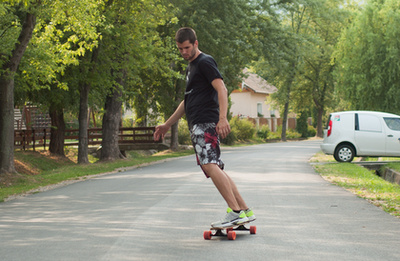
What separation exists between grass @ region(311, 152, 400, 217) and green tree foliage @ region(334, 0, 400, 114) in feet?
48.1

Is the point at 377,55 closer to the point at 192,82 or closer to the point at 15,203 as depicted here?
the point at 15,203

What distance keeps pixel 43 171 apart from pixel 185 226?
19094mm

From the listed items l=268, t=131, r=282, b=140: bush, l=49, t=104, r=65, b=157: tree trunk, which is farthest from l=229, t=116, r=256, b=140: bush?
l=49, t=104, r=65, b=157: tree trunk

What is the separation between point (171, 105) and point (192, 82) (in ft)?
88.4

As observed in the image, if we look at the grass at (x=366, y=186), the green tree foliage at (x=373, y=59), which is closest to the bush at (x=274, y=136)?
the green tree foliage at (x=373, y=59)

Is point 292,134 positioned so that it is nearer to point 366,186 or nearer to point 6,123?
point 6,123

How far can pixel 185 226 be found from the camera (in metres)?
7.43

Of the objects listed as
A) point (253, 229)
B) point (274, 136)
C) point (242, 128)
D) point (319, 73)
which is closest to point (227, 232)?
point (253, 229)

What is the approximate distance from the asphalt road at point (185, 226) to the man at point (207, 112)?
48cm

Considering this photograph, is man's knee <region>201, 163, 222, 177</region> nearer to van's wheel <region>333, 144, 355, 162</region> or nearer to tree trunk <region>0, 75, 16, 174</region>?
tree trunk <region>0, 75, 16, 174</region>

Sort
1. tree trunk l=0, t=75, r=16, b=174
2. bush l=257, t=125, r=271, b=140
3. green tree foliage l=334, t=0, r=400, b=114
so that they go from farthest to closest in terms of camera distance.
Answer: bush l=257, t=125, r=271, b=140, green tree foliage l=334, t=0, r=400, b=114, tree trunk l=0, t=75, r=16, b=174

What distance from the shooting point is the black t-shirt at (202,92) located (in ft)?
21.0

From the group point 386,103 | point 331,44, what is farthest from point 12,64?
point 331,44

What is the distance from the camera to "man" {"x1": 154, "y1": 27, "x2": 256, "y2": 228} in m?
6.36
